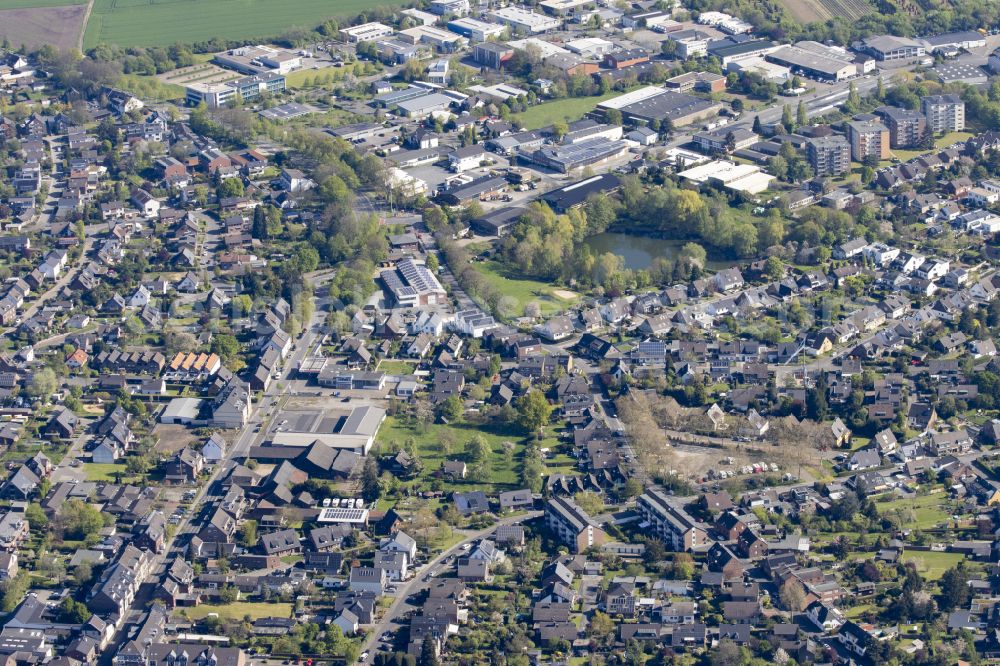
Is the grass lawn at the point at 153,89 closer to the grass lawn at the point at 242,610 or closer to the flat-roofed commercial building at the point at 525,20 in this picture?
the flat-roofed commercial building at the point at 525,20

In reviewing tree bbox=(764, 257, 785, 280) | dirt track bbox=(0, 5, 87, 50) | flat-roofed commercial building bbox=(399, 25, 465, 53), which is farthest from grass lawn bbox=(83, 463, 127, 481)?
dirt track bbox=(0, 5, 87, 50)

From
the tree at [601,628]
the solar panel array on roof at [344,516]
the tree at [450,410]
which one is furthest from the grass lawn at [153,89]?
the tree at [601,628]

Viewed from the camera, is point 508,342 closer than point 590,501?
No

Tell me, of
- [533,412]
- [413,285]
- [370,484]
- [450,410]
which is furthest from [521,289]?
[370,484]

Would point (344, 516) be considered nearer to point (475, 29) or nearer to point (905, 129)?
point (905, 129)

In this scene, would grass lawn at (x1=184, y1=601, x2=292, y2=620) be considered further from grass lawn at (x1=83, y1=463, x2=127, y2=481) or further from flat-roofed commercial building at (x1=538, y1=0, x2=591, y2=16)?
flat-roofed commercial building at (x1=538, y1=0, x2=591, y2=16)

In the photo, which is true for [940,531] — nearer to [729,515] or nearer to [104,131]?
[729,515]
